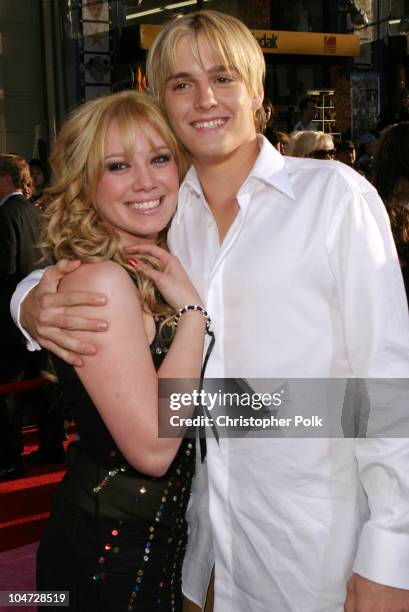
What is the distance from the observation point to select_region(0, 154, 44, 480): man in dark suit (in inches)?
203

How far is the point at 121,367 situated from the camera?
5.89ft

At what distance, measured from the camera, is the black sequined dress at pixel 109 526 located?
187cm

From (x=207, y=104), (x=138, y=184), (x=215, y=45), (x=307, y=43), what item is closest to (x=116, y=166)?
(x=138, y=184)

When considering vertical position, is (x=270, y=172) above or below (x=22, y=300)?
above

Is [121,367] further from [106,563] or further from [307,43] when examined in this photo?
[307,43]

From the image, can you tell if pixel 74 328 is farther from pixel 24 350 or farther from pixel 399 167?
pixel 24 350

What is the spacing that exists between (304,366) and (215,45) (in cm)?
81

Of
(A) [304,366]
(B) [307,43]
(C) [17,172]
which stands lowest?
(A) [304,366]

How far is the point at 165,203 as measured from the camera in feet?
6.86

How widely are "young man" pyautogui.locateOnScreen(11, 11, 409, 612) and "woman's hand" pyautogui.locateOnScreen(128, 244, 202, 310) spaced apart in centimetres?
5

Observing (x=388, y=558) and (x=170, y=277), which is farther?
(x=170, y=277)

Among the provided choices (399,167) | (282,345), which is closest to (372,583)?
(282,345)
